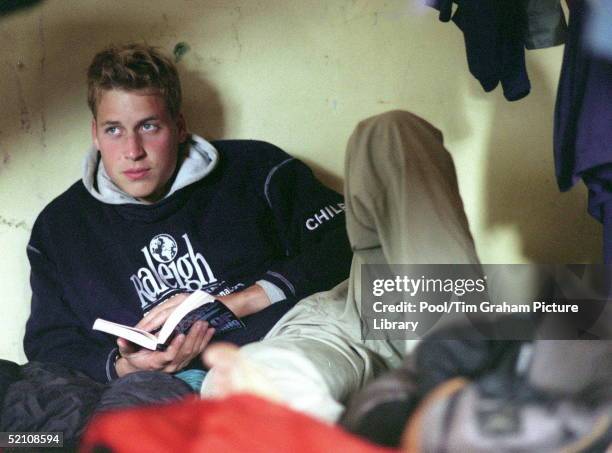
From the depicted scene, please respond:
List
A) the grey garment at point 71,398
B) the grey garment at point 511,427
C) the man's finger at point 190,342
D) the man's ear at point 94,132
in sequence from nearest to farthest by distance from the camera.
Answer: the grey garment at point 511,427 → the grey garment at point 71,398 → the man's finger at point 190,342 → the man's ear at point 94,132

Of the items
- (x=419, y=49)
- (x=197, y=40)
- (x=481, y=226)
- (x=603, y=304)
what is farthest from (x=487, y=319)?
(x=197, y=40)

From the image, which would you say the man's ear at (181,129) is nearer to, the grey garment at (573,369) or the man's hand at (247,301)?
the man's hand at (247,301)

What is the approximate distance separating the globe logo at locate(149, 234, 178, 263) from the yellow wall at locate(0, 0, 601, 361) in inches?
8.0

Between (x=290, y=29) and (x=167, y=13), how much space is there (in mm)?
213

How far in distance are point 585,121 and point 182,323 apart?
56cm

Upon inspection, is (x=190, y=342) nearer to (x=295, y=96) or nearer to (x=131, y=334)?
(x=131, y=334)

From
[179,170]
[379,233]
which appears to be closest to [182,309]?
[179,170]

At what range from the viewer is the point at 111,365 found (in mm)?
1035

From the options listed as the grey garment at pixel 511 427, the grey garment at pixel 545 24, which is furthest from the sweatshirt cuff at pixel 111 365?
the grey garment at pixel 545 24

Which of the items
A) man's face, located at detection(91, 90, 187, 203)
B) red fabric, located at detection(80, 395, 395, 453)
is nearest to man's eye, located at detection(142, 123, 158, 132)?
man's face, located at detection(91, 90, 187, 203)

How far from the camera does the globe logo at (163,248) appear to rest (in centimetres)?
107

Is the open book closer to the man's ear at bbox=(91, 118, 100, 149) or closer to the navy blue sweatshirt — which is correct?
the navy blue sweatshirt

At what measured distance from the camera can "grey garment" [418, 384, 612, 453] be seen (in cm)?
58

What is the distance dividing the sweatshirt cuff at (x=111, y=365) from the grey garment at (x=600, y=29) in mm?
728
